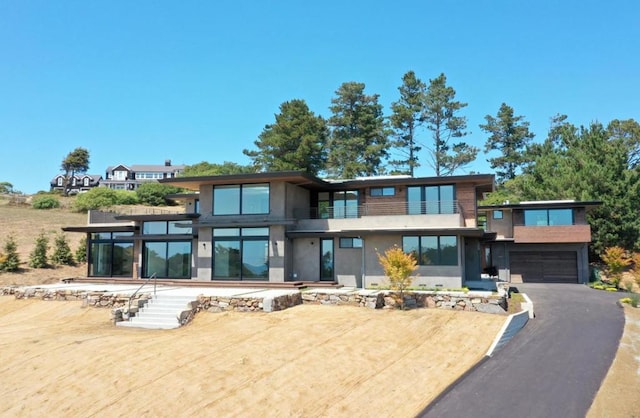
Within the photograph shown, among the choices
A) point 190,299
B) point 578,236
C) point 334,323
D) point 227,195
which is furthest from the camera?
point 578,236

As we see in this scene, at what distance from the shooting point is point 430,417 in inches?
347

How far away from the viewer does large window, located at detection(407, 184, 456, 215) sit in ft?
72.0

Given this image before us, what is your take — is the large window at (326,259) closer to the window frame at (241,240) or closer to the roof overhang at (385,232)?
the roof overhang at (385,232)

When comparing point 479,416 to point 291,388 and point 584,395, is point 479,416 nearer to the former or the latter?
point 584,395

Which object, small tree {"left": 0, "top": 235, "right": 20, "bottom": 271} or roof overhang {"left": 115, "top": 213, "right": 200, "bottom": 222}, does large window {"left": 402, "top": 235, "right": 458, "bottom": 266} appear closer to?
roof overhang {"left": 115, "top": 213, "right": 200, "bottom": 222}

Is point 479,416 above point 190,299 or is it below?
below

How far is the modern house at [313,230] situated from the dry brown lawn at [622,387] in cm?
746

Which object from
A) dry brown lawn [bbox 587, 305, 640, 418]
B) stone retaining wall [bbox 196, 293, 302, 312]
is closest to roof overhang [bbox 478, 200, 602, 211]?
dry brown lawn [bbox 587, 305, 640, 418]

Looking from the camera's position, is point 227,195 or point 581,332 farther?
point 227,195

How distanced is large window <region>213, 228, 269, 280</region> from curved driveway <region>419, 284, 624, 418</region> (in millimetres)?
12557

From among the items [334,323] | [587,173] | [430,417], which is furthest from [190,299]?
[587,173]

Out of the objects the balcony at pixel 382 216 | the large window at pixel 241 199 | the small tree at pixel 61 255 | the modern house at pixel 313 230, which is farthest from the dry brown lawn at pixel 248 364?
the small tree at pixel 61 255

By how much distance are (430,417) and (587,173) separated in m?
31.2

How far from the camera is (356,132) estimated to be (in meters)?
53.7
